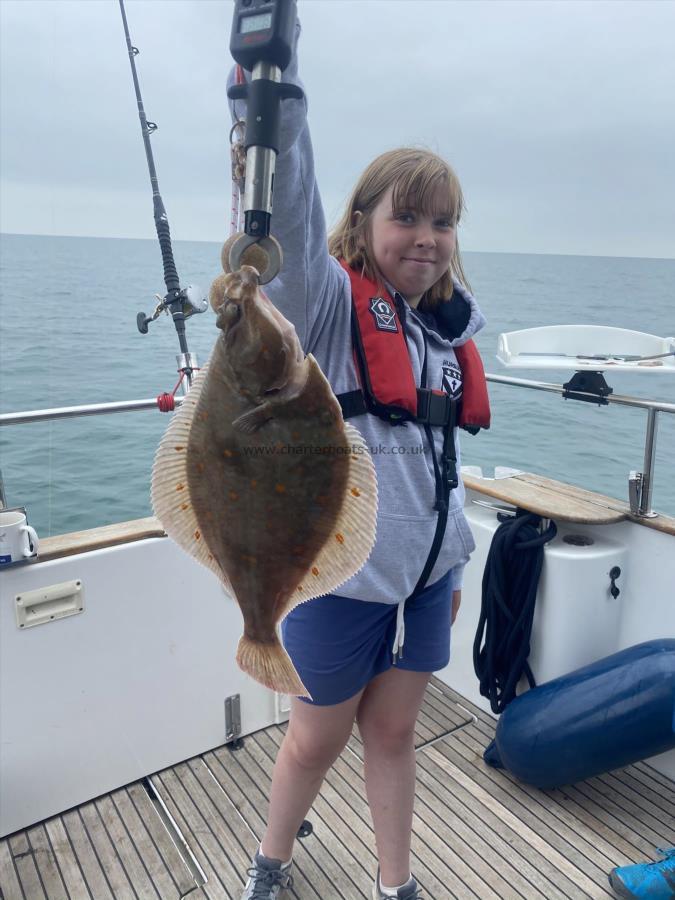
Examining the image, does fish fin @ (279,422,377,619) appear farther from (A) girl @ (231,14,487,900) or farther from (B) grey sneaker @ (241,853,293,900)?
(B) grey sneaker @ (241,853,293,900)

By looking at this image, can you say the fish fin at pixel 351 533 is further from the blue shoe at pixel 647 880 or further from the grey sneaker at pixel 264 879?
the blue shoe at pixel 647 880

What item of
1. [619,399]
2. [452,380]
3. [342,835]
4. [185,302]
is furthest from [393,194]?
[342,835]

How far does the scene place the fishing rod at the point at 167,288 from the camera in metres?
2.60

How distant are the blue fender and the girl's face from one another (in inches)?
77.0

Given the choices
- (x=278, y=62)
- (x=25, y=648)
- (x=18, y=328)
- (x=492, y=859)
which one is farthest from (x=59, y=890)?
(x=18, y=328)

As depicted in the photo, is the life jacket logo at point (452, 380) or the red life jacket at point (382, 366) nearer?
the red life jacket at point (382, 366)

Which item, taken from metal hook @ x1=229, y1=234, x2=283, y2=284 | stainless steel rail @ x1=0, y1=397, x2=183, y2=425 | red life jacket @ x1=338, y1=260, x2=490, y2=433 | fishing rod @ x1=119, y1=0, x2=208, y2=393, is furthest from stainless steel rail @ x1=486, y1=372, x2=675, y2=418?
metal hook @ x1=229, y1=234, x2=283, y2=284

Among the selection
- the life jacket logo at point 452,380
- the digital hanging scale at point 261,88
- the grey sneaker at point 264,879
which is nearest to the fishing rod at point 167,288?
the life jacket logo at point 452,380

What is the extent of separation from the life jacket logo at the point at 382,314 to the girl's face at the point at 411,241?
0.11m

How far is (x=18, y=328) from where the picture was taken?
2061cm

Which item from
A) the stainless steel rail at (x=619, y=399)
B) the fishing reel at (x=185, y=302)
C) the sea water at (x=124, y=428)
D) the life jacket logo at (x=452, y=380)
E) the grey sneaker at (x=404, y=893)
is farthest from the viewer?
the sea water at (x=124, y=428)

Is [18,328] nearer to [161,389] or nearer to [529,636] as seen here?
[161,389]

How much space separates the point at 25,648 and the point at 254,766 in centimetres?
117

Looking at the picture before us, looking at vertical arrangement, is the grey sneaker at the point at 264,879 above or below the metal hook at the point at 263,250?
below
